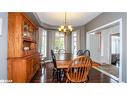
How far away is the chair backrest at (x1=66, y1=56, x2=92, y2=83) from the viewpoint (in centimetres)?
282

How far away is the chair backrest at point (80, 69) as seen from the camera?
2.82 metres

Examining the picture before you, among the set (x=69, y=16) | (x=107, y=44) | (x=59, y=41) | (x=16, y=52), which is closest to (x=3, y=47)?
(x=16, y=52)

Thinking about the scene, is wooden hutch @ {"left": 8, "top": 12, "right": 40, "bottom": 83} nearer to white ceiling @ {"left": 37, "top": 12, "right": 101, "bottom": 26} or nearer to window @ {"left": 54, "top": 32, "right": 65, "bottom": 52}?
white ceiling @ {"left": 37, "top": 12, "right": 101, "bottom": 26}

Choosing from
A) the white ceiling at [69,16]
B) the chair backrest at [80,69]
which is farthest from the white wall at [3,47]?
the white ceiling at [69,16]

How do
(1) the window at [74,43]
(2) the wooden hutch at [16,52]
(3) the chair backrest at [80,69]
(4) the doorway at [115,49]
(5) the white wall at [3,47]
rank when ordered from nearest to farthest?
(3) the chair backrest at [80,69] < (5) the white wall at [3,47] < (2) the wooden hutch at [16,52] < (4) the doorway at [115,49] < (1) the window at [74,43]

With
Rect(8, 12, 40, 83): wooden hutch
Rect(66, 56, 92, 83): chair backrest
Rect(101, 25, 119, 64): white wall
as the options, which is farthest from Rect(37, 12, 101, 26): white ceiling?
Rect(66, 56, 92, 83): chair backrest

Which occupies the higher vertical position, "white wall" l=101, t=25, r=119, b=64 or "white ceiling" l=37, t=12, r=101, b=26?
"white ceiling" l=37, t=12, r=101, b=26

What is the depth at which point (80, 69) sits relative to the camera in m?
2.88

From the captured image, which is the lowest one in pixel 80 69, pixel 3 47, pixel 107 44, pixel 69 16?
pixel 80 69

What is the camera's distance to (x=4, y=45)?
3.24 metres

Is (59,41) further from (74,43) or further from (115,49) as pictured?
(115,49)

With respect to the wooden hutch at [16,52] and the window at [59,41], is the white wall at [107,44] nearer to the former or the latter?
the window at [59,41]
